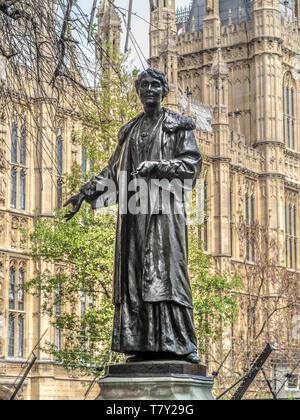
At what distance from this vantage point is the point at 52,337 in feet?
87.2

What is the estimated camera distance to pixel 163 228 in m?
6.28

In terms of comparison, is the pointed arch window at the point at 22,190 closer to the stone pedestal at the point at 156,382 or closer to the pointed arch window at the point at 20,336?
the pointed arch window at the point at 20,336

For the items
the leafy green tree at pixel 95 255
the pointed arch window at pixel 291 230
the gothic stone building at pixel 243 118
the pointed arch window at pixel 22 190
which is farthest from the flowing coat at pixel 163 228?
the pointed arch window at pixel 291 230

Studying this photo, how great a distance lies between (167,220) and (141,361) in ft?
3.06

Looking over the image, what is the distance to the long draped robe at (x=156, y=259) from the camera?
6.14m

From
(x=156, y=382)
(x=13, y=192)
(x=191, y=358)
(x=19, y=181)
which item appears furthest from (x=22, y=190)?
(x=156, y=382)

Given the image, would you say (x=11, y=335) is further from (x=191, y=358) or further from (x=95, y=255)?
(x=191, y=358)

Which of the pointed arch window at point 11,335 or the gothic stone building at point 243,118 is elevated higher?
the gothic stone building at point 243,118

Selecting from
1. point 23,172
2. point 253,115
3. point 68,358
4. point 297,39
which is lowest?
point 68,358

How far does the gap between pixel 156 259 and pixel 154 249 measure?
0.22 feet

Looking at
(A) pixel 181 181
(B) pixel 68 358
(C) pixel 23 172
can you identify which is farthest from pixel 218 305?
(A) pixel 181 181

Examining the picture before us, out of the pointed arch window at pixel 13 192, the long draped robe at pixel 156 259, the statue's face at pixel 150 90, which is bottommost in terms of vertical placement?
the long draped robe at pixel 156 259

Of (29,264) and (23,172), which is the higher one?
(23,172)

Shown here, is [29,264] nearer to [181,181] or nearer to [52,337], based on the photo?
[52,337]
